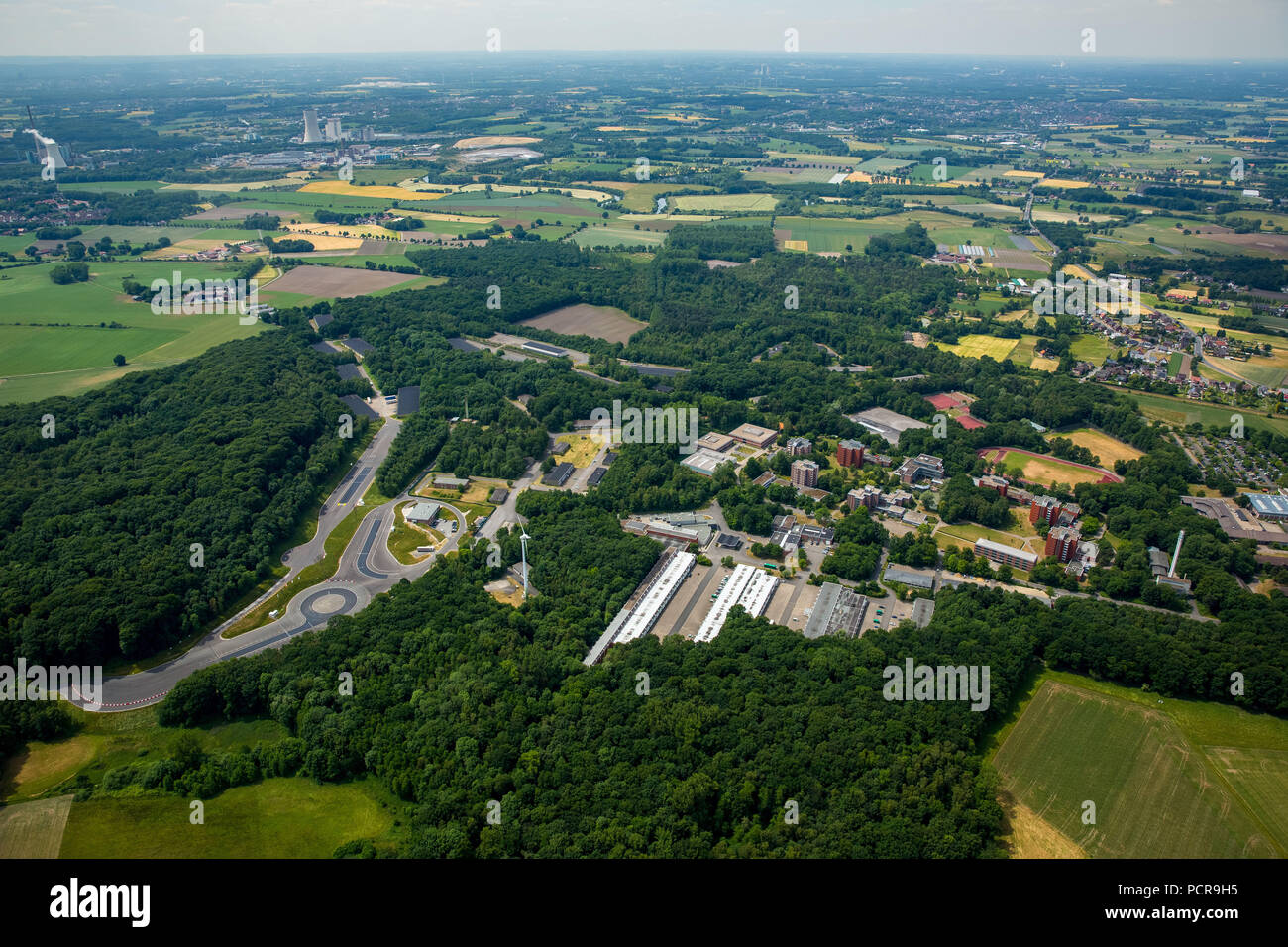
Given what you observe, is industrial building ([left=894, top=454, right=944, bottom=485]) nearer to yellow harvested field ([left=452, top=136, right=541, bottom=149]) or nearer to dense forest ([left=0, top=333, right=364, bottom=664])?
dense forest ([left=0, top=333, right=364, bottom=664])

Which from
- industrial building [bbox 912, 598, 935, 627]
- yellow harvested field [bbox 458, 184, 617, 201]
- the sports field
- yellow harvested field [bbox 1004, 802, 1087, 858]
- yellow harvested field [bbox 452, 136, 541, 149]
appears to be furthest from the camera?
yellow harvested field [bbox 452, 136, 541, 149]

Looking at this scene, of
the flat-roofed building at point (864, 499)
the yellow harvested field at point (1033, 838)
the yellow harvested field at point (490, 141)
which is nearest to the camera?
the yellow harvested field at point (1033, 838)

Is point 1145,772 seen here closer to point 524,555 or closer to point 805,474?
point 805,474

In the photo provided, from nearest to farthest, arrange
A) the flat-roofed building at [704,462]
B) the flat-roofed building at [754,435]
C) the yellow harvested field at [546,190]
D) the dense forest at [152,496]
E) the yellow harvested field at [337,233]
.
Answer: the dense forest at [152,496] → the flat-roofed building at [704,462] → the flat-roofed building at [754,435] → the yellow harvested field at [337,233] → the yellow harvested field at [546,190]

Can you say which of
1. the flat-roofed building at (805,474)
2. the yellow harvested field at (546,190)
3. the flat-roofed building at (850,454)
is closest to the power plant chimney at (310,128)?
the yellow harvested field at (546,190)

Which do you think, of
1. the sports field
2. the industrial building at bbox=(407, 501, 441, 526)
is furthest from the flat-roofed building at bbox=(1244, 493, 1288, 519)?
the industrial building at bbox=(407, 501, 441, 526)

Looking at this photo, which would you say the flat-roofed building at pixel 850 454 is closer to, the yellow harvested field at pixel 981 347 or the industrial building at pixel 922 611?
the industrial building at pixel 922 611
